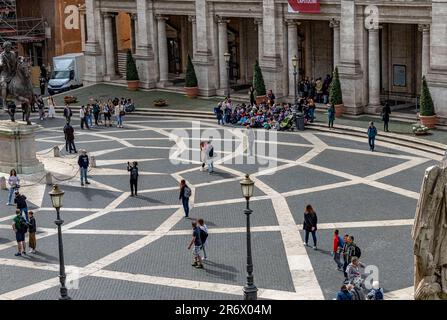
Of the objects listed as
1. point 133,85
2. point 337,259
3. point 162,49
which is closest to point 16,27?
Answer: point 133,85

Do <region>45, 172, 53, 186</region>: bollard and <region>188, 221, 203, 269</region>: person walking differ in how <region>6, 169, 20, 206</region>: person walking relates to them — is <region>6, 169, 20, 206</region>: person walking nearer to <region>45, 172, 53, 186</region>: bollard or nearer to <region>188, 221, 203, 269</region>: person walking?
<region>45, 172, 53, 186</region>: bollard

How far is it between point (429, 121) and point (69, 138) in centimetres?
1629

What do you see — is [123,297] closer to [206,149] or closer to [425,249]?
[425,249]

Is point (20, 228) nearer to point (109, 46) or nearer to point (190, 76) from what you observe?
point (190, 76)

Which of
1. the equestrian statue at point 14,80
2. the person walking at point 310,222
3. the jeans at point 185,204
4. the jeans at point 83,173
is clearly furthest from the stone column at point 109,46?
the person walking at point 310,222

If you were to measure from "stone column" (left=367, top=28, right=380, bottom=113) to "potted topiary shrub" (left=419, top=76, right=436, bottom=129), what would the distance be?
4.41m

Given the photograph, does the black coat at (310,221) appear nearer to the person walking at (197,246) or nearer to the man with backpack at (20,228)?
the person walking at (197,246)

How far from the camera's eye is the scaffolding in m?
72.4

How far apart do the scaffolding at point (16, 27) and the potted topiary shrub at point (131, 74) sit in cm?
1255

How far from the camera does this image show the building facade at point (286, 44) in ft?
159

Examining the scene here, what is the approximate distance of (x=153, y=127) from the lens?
174 ft

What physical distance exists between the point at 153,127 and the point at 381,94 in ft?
40.9
